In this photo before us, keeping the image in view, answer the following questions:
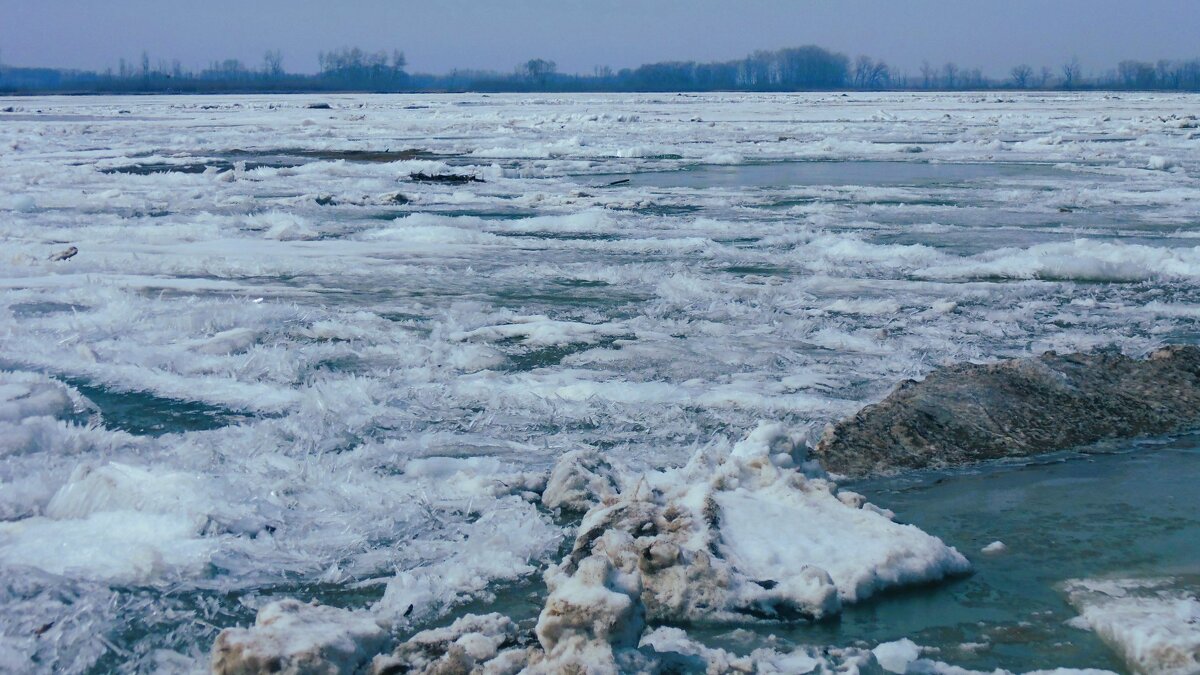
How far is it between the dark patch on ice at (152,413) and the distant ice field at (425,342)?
2 cm

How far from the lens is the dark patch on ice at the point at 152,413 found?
207 inches

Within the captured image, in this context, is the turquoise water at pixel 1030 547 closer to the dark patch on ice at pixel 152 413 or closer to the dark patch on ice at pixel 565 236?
the dark patch on ice at pixel 152 413

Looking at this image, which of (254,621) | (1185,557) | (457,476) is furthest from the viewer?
(457,476)

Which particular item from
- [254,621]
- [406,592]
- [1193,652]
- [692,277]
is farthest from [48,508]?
[692,277]

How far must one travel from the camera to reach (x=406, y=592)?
11.7 ft

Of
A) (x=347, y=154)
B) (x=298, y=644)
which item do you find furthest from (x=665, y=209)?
(x=347, y=154)

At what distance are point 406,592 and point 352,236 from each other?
819cm

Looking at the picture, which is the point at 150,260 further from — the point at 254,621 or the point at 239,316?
the point at 254,621

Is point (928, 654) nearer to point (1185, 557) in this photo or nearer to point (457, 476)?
point (1185, 557)

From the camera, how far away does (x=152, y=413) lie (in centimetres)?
547

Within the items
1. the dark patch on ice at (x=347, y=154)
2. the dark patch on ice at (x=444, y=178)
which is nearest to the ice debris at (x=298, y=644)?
the dark patch on ice at (x=444, y=178)

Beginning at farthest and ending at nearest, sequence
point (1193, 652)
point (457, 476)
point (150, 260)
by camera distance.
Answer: point (150, 260) → point (457, 476) → point (1193, 652)

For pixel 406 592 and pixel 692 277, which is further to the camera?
pixel 692 277

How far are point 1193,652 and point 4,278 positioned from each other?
8.72 meters
